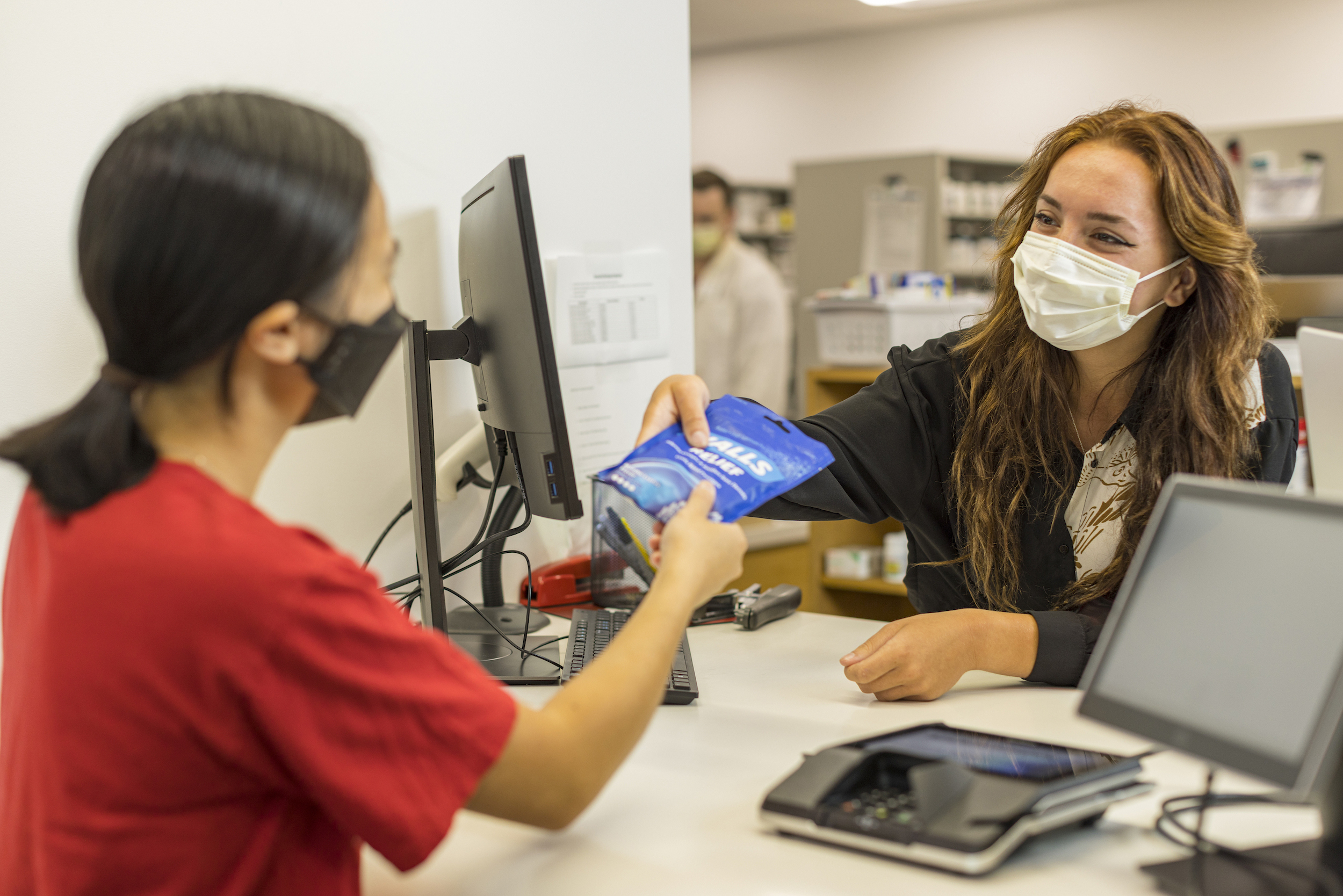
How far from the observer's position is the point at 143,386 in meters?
0.71

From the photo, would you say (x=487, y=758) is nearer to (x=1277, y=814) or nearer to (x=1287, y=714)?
(x=1287, y=714)

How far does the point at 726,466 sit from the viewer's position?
109cm

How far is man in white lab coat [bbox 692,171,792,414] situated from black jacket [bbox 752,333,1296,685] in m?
2.77

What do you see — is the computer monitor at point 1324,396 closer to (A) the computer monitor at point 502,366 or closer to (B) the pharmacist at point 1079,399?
(B) the pharmacist at point 1079,399

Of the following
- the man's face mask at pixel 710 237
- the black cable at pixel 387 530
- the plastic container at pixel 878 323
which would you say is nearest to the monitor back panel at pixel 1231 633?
the black cable at pixel 387 530

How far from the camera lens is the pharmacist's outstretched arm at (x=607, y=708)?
0.74m

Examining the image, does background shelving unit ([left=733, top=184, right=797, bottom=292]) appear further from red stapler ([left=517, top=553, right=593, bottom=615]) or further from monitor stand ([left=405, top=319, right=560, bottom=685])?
monitor stand ([left=405, top=319, right=560, bottom=685])

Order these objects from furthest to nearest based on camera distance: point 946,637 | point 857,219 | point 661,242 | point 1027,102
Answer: point 1027,102
point 857,219
point 661,242
point 946,637

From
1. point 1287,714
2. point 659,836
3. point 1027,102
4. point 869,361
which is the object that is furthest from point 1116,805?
point 1027,102

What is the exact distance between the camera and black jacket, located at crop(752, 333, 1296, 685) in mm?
1418

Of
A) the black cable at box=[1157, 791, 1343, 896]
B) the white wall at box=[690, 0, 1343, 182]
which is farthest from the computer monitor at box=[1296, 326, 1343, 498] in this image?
the white wall at box=[690, 0, 1343, 182]

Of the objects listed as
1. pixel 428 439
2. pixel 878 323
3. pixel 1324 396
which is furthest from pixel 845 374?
pixel 428 439

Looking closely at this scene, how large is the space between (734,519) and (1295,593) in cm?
49

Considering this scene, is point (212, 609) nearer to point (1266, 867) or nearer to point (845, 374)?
point (1266, 867)
